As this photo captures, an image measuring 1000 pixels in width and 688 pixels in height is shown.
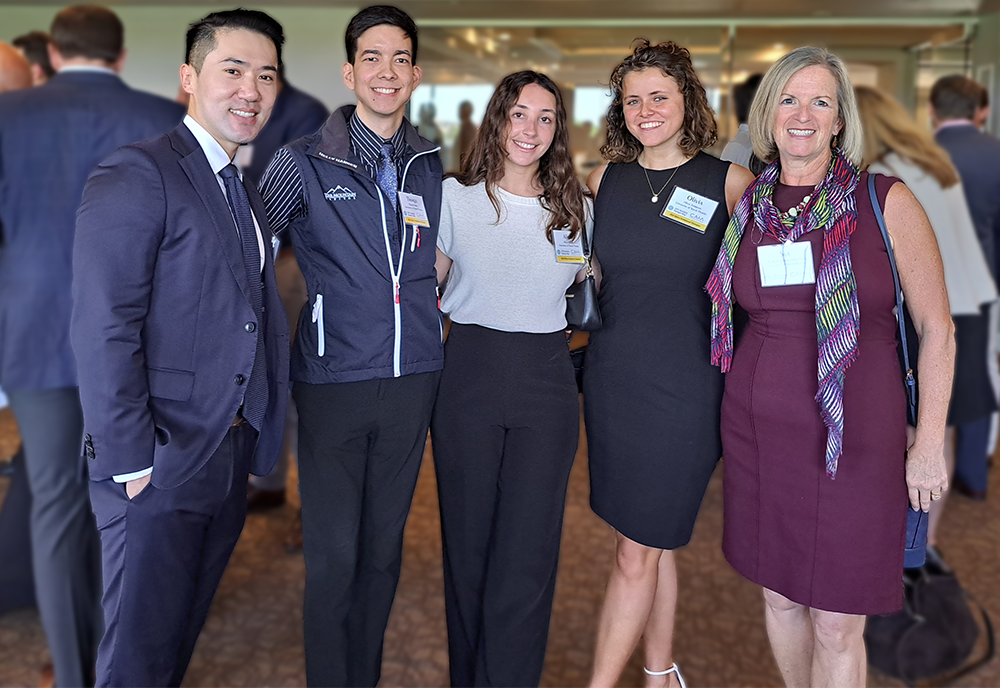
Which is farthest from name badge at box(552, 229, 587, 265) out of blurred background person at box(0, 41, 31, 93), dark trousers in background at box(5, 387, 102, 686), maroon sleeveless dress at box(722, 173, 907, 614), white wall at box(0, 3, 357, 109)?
white wall at box(0, 3, 357, 109)

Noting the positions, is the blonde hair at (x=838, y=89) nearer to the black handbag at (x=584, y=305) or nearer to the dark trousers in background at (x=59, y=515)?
the black handbag at (x=584, y=305)

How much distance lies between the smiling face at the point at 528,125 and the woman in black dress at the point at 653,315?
0.21m

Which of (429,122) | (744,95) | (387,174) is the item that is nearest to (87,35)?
(387,174)

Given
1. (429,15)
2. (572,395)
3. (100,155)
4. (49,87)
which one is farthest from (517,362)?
(429,15)

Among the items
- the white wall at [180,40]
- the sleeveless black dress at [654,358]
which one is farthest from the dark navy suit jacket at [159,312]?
the white wall at [180,40]

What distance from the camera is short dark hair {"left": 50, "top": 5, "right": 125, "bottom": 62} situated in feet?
8.28

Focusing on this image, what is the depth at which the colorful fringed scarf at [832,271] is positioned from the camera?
70.7 inches

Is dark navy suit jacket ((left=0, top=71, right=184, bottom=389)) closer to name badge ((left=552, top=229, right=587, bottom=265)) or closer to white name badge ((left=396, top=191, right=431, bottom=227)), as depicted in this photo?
white name badge ((left=396, top=191, right=431, bottom=227))

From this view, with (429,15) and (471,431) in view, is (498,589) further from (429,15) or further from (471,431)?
(429,15)

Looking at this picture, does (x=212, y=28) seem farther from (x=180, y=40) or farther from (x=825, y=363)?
(x=180, y=40)

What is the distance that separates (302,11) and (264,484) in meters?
5.71

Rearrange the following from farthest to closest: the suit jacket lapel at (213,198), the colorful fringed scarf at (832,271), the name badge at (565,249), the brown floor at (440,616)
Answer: the brown floor at (440,616) < the name badge at (565,249) < the colorful fringed scarf at (832,271) < the suit jacket lapel at (213,198)

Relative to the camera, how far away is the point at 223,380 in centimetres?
170

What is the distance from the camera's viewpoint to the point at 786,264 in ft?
6.19
